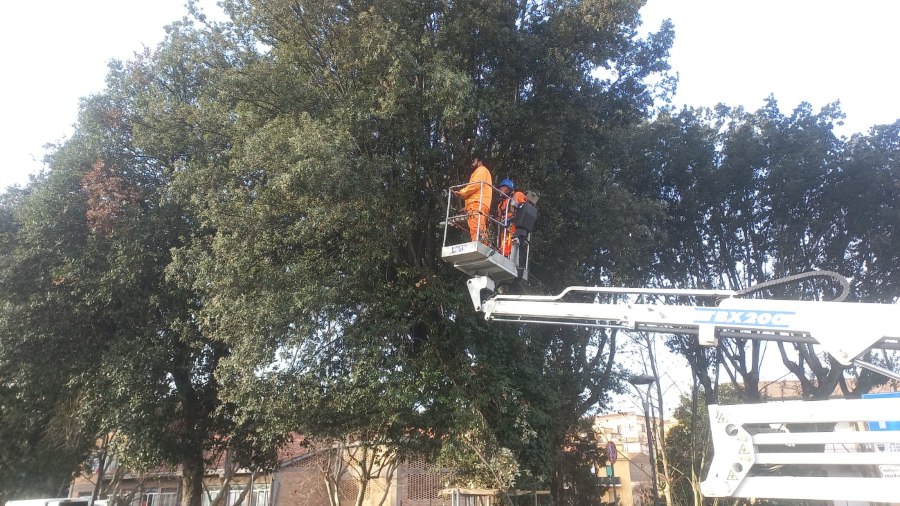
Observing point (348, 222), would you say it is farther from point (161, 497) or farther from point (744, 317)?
point (161, 497)

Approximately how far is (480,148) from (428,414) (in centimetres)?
592

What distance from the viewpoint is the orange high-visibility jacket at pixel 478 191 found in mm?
7895

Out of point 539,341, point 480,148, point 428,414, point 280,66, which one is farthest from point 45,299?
point 539,341

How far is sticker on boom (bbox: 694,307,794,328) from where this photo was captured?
15.8 feet

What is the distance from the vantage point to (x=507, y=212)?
315 inches

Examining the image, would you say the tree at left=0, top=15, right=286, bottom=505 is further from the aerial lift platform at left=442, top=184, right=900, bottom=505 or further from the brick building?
the aerial lift platform at left=442, top=184, right=900, bottom=505

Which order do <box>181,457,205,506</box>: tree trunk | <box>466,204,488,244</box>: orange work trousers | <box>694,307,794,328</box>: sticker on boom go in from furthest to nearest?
<box>181,457,205,506</box>: tree trunk, <box>466,204,488,244</box>: orange work trousers, <box>694,307,794,328</box>: sticker on boom

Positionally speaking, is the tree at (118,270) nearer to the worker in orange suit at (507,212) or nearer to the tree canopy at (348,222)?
the tree canopy at (348,222)

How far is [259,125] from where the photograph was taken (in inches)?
458

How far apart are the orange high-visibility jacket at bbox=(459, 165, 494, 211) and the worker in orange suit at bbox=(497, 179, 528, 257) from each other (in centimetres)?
31

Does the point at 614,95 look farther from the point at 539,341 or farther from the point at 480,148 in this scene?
the point at 539,341

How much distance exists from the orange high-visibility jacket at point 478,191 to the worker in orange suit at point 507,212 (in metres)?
0.31

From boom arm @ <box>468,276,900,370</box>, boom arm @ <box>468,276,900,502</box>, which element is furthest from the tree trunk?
boom arm @ <box>468,276,900,502</box>

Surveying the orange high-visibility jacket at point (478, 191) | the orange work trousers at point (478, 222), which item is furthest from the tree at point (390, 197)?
the orange work trousers at point (478, 222)
